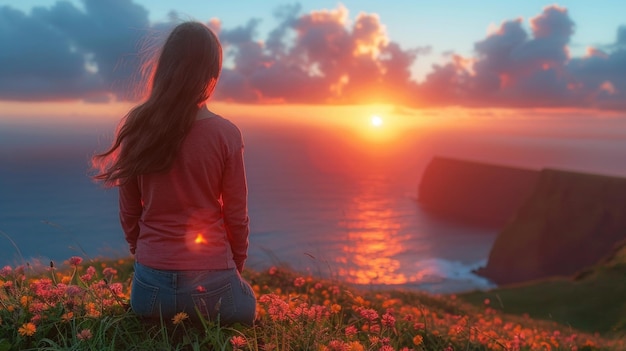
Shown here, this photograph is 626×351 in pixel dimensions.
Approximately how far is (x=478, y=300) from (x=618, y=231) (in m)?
43.6

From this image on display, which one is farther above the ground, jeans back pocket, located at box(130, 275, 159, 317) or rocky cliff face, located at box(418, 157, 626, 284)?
jeans back pocket, located at box(130, 275, 159, 317)

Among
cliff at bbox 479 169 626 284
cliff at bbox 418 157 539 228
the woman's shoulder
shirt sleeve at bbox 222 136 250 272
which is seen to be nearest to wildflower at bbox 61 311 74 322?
shirt sleeve at bbox 222 136 250 272

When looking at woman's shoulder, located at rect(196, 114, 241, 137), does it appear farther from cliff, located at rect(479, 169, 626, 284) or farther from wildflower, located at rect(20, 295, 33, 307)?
cliff, located at rect(479, 169, 626, 284)

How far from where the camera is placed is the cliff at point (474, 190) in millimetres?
115812

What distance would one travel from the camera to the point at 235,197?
3.88 metres

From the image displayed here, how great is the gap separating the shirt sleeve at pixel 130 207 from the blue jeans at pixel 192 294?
37 centimetres

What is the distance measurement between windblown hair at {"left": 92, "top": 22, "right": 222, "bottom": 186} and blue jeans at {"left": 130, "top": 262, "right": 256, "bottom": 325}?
781 millimetres

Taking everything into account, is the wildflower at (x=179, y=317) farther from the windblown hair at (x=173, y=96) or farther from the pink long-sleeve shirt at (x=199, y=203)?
the windblown hair at (x=173, y=96)

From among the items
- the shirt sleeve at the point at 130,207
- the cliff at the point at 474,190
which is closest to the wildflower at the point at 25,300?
the shirt sleeve at the point at 130,207

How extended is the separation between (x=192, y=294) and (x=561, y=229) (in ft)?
216

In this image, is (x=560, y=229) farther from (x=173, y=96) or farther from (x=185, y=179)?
(x=173, y=96)

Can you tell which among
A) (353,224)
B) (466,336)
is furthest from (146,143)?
(353,224)

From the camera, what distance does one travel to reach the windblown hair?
3.71m

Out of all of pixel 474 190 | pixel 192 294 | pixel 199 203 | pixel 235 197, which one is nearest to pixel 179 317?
pixel 192 294
